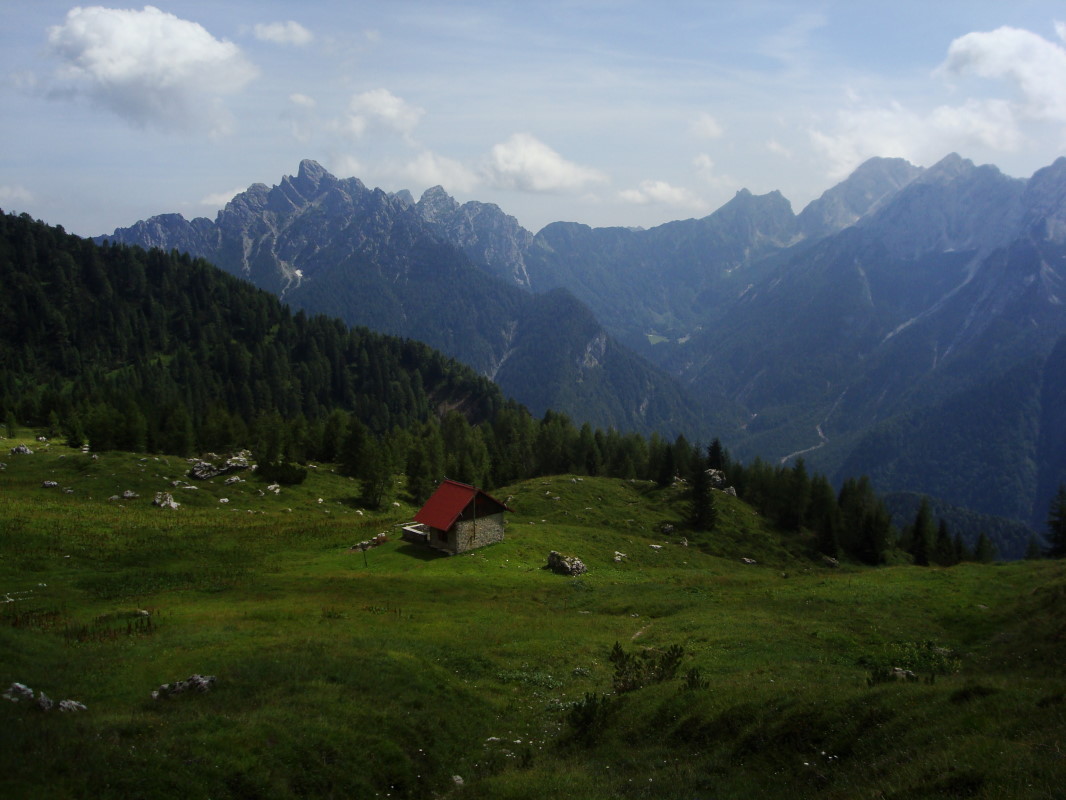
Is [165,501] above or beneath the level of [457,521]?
beneath

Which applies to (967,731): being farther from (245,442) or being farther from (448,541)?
(245,442)

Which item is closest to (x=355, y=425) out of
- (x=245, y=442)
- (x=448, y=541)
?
(x=245, y=442)

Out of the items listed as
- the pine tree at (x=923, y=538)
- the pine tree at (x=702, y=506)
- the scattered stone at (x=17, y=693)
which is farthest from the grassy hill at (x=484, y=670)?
the pine tree at (x=923, y=538)

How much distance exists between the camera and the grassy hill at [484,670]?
1659 cm

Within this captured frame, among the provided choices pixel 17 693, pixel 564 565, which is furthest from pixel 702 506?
pixel 17 693

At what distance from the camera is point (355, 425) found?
118812 mm

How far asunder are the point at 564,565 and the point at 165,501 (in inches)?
1921

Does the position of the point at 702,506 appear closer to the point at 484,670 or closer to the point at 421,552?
the point at 421,552

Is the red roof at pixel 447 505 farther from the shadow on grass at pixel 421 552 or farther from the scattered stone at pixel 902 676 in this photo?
the scattered stone at pixel 902 676

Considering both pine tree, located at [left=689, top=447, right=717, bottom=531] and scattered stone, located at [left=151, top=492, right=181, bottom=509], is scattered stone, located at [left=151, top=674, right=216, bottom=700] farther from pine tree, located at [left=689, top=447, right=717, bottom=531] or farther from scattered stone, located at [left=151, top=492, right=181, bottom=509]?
pine tree, located at [left=689, top=447, right=717, bottom=531]

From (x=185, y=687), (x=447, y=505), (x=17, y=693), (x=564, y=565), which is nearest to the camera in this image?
(x=17, y=693)

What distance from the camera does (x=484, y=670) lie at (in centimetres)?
3123

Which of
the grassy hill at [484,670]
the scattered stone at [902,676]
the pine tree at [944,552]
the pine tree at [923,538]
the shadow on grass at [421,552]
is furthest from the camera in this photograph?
the pine tree at [923,538]

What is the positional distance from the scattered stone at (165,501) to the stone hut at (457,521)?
29569mm
